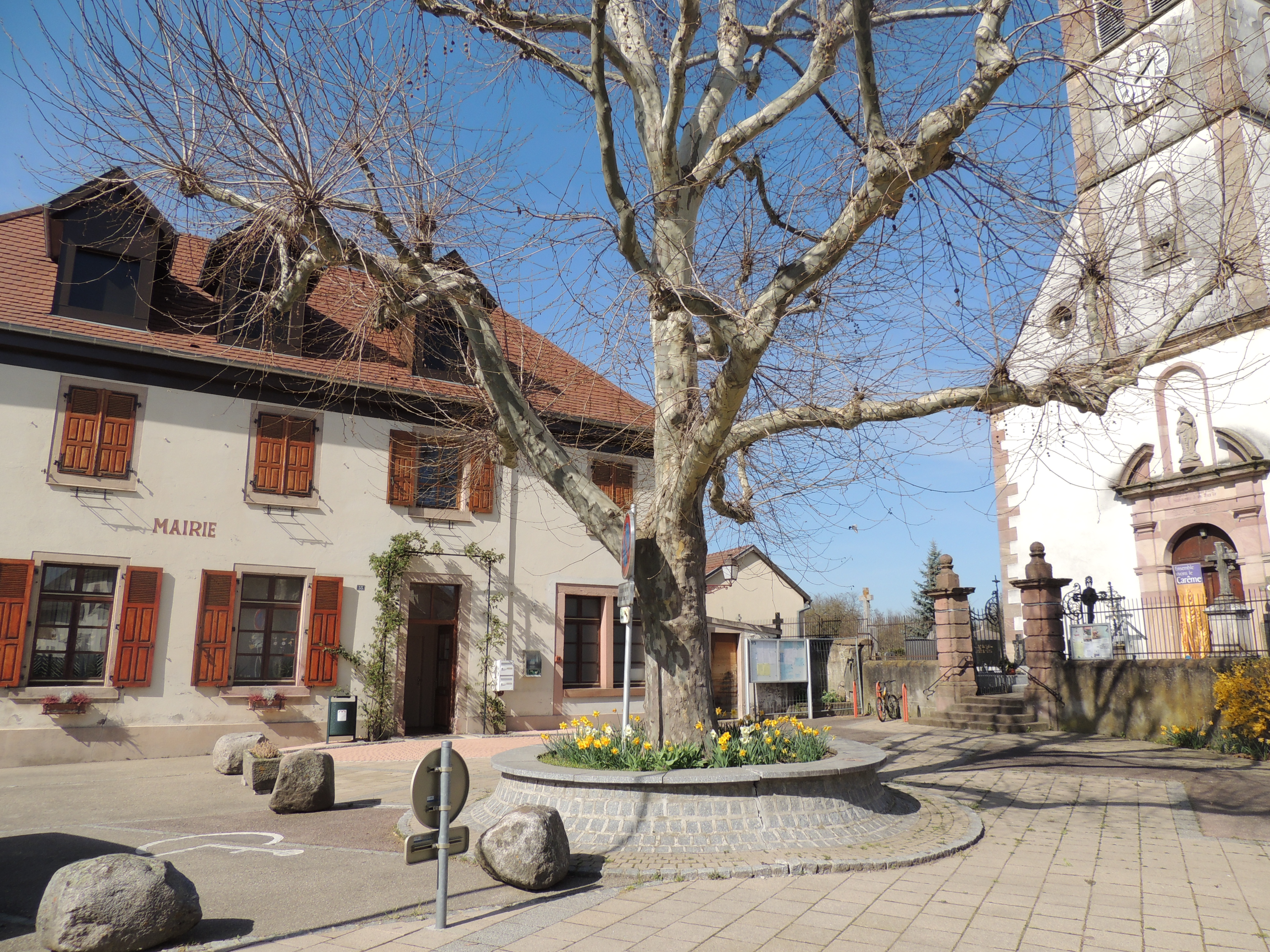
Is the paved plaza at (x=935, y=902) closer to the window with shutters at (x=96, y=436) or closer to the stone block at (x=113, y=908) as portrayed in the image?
the stone block at (x=113, y=908)

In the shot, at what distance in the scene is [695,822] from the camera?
599 centimetres

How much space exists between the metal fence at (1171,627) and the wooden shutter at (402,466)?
41.5ft

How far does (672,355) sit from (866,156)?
2756 millimetres

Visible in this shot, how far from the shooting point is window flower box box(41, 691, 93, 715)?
476 inches

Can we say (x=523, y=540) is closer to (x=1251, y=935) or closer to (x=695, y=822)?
(x=695, y=822)

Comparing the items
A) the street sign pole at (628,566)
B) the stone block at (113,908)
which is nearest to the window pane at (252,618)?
the street sign pole at (628,566)

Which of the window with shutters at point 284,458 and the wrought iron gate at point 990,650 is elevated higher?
the window with shutters at point 284,458

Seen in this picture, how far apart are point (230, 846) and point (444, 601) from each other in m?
9.67

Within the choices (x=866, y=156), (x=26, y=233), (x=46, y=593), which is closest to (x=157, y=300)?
(x=26, y=233)

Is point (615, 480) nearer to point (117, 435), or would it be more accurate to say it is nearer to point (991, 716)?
point (991, 716)

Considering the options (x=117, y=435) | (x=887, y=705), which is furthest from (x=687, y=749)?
(x=887, y=705)

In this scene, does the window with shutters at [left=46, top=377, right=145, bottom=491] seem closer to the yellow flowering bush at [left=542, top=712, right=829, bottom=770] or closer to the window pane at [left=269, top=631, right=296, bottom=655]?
the window pane at [left=269, top=631, right=296, bottom=655]

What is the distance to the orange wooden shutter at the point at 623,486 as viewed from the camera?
17484 millimetres

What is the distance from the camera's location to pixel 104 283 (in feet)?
45.3
